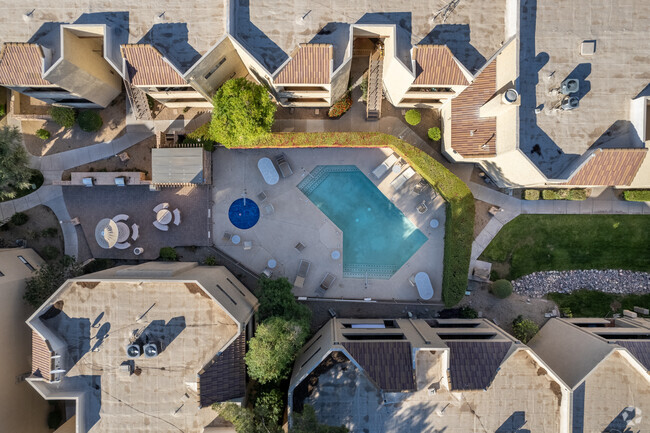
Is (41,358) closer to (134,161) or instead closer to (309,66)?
(134,161)

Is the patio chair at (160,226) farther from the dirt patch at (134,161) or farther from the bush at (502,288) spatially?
the bush at (502,288)

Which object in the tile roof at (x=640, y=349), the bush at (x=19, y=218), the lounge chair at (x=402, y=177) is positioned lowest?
the tile roof at (x=640, y=349)

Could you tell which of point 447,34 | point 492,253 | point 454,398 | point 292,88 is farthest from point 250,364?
point 447,34

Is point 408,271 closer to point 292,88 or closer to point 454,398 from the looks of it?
point 454,398

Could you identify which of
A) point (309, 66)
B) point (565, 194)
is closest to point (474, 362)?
point (565, 194)

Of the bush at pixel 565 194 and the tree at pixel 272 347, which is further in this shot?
the bush at pixel 565 194

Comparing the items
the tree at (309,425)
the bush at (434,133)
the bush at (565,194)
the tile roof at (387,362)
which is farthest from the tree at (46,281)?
the bush at (565,194)

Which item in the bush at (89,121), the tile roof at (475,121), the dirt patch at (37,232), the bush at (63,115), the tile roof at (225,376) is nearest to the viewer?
the tile roof at (225,376)
